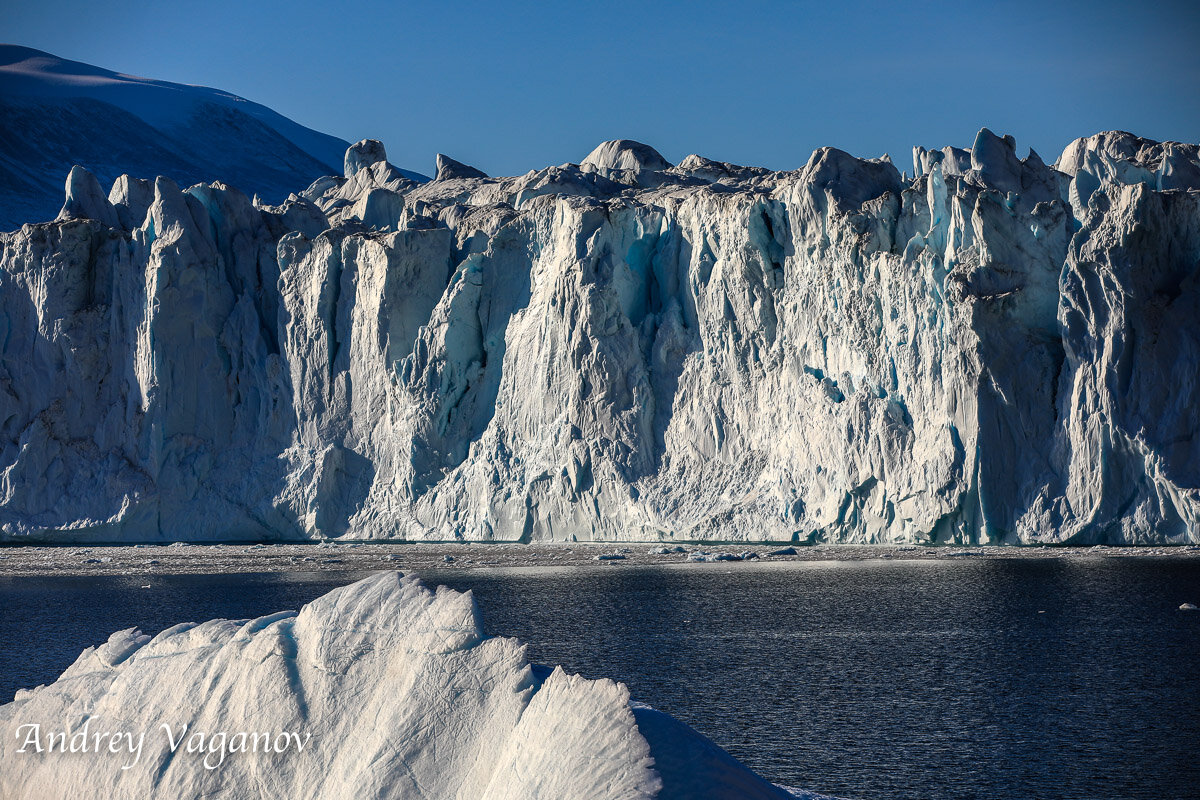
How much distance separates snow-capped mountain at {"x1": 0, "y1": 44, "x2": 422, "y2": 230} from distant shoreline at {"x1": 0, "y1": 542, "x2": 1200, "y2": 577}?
45389mm

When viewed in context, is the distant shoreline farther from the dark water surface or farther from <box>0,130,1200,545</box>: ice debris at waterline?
the dark water surface

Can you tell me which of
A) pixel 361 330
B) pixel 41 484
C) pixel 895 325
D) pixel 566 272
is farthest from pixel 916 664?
pixel 41 484

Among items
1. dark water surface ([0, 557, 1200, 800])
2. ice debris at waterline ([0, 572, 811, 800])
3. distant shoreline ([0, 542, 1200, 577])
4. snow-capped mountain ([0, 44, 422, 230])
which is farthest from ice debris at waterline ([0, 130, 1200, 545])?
snow-capped mountain ([0, 44, 422, 230])

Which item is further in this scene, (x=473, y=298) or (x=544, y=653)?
(x=473, y=298)

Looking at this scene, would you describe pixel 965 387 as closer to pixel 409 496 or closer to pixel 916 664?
pixel 916 664

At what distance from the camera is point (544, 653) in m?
16.8

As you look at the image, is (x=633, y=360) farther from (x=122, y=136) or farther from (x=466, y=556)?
(x=122, y=136)

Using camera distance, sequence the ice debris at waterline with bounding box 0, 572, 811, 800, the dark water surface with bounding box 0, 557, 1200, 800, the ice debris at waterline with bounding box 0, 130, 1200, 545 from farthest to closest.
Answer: the ice debris at waterline with bounding box 0, 130, 1200, 545 → the dark water surface with bounding box 0, 557, 1200, 800 → the ice debris at waterline with bounding box 0, 572, 811, 800

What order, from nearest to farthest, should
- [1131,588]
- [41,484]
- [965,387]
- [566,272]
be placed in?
[1131,588]
[965,387]
[566,272]
[41,484]

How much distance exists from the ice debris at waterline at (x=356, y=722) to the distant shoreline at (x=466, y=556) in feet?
68.3

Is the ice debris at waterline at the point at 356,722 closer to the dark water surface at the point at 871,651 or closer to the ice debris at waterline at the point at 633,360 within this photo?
the dark water surface at the point at 871,651

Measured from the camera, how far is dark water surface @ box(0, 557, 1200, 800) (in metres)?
11.0

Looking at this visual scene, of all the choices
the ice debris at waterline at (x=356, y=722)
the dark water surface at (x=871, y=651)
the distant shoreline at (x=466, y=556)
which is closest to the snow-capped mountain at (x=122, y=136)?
the distant shoreline at (x=466, y=556)

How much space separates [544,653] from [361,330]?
25.2m
